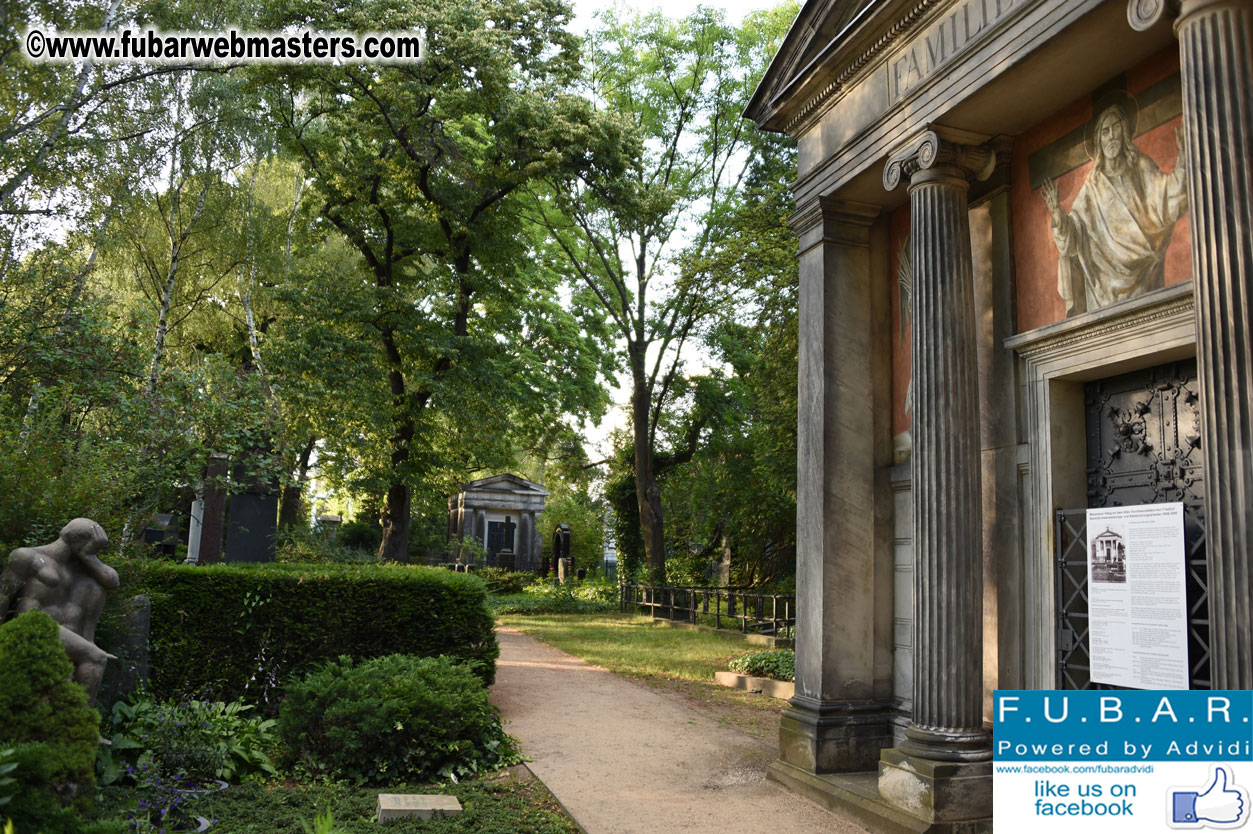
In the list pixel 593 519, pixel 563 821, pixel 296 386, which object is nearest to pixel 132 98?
pixel 296 386

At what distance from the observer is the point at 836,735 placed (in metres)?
7.07

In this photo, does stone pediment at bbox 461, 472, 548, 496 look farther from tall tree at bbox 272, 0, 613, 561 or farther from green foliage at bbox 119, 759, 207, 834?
green foliage at bbox 119, 759, 207, 834

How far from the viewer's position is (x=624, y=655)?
15320mm

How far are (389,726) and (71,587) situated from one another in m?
2.57

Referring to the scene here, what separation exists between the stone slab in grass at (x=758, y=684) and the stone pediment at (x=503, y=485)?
26.6 metres

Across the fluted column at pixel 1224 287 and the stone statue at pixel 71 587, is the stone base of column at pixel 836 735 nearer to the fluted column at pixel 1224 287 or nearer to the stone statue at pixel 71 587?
the fluted column at pixel 1224 287

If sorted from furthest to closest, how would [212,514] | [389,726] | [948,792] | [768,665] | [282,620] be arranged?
[768,665] < [212,514] < [282,620] < [389,726] < [948,792]

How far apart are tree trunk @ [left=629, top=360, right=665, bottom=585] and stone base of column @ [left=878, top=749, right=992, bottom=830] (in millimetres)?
19750


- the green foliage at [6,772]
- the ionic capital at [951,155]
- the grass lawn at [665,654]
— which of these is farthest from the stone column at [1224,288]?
the green foliage at [6,772]

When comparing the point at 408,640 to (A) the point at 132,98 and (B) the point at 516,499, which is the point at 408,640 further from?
(B) the point at 516,499

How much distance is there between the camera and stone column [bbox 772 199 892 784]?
7.18 meters

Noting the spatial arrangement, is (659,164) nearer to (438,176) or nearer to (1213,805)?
(438,176)

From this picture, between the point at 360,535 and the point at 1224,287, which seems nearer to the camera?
the point at 1224,287

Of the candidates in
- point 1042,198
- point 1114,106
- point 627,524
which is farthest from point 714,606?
point 1114,106
